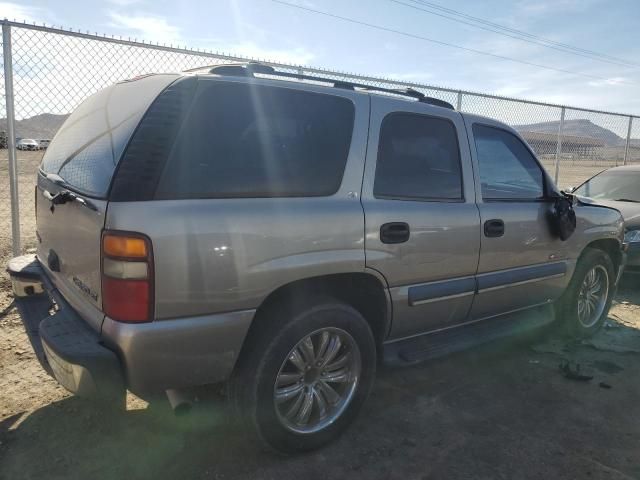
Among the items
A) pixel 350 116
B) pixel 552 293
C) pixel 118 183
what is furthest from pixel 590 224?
pixel 118 183

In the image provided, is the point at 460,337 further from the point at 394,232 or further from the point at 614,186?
the point at 614,186

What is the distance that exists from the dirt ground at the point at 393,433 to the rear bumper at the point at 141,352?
454 mm

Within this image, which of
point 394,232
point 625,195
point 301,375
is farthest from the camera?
point 625,195

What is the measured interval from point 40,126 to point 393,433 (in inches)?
175

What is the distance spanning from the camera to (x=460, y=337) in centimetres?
341

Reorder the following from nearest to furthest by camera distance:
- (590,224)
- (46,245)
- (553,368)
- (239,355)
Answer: (239,355), (46,245), (553,368), (590,224)

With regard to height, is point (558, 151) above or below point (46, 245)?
above

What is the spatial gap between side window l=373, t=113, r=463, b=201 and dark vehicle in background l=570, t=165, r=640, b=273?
3.72 m

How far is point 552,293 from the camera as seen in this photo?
4.11 metres

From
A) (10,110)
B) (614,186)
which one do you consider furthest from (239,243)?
(614,186)

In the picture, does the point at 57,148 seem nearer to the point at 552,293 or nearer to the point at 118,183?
the point at 118,183

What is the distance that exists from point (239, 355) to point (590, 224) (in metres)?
3.36

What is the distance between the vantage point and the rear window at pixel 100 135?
7.35ft

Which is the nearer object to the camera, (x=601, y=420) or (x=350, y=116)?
(x=350, y=116)
